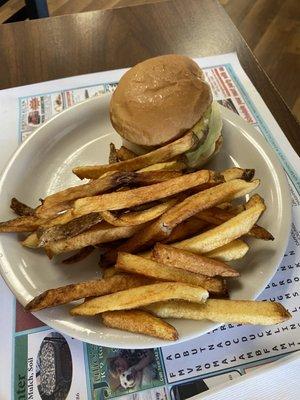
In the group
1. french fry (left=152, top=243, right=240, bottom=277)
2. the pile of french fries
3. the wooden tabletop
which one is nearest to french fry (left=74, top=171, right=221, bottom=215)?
the pile of french fries

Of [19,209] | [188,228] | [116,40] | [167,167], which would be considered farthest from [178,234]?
[116,40]

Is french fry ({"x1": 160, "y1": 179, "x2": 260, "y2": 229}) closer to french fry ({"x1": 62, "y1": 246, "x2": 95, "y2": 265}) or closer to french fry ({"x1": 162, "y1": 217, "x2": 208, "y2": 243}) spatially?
french fry ({"x1": 162, "y1": 217, "x2": 208, "y2": 243})

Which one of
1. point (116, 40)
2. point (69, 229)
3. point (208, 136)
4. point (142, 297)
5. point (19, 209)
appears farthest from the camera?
point (116, 40)

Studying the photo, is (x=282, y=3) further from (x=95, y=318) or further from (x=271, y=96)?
(x=95, y=318)

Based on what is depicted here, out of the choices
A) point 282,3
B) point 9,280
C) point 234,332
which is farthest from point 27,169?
point 282,3

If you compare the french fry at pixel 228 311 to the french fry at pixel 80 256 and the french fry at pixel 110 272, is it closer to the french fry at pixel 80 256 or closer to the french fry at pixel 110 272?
the french fry at pixel 110 272

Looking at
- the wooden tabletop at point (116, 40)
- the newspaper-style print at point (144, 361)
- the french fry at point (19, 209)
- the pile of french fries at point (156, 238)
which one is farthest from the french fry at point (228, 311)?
the wooden tabletop at point (116, 40)

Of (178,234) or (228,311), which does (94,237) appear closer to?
(178,234)
